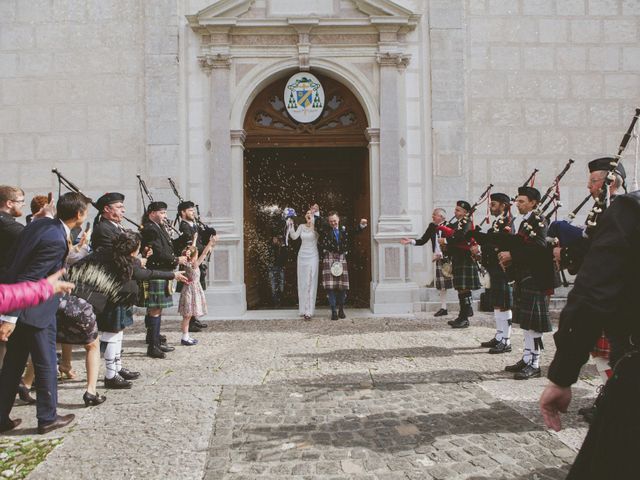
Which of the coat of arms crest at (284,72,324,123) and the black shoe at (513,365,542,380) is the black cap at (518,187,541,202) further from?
the coat of arms crest at (284,72,324,123)

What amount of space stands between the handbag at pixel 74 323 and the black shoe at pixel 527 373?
13.1 feet

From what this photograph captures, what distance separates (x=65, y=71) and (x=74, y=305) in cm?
749

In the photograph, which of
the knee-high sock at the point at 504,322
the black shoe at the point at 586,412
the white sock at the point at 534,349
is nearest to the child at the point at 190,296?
the knee-high sock at the point at 504,322

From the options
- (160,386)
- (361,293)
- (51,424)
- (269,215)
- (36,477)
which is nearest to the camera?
(36,477)

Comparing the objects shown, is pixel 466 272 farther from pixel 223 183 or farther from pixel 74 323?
pixel 74 323

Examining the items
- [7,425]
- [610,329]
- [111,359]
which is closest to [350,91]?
[111,359]

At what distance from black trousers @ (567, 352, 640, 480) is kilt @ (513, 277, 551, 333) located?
12.2ft

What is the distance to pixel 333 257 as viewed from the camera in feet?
29.9

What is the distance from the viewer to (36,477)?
3.01 meters

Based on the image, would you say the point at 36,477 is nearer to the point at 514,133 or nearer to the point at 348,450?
the point at 348,450

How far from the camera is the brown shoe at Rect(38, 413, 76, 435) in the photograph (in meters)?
3.73

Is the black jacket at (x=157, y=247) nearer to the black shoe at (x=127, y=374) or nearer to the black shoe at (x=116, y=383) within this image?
the black shoe at (x=127, y=374)

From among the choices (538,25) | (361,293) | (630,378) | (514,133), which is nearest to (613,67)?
(538,25)

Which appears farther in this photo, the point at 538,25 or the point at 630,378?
the point at 538,25
